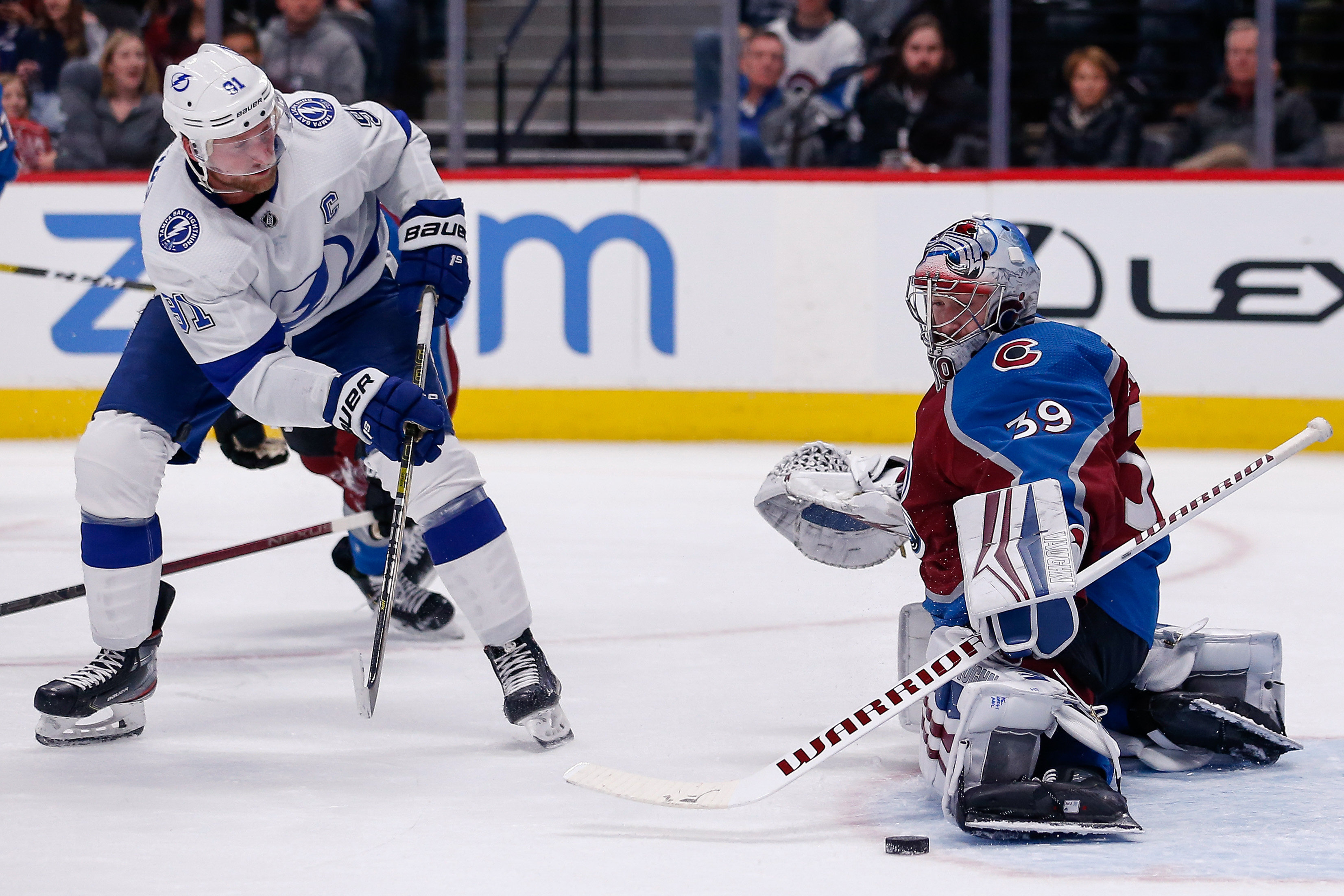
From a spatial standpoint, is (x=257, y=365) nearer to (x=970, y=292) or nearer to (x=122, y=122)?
(x=970, y=292)

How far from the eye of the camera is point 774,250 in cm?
615

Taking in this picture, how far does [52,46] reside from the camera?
6648mm

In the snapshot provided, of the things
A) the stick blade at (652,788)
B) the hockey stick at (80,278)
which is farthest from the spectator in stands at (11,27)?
the stick blade at (652,788)

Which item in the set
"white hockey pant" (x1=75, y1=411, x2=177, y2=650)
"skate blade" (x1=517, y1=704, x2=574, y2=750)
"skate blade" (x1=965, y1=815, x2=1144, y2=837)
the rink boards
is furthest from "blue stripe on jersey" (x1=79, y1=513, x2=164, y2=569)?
the rink boards

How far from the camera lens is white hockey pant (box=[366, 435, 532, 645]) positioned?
8.52 feet

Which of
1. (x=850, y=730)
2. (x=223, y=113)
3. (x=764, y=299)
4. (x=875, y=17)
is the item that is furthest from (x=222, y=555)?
(x=875, y=17)

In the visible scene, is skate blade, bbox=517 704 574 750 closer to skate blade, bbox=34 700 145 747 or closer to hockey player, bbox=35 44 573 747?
hockey player, bbox=35 44 573 747

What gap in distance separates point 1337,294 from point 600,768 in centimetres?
425

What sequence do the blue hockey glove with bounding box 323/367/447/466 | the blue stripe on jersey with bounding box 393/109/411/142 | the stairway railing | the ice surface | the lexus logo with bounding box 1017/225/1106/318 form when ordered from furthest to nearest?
the stairway railing, the lexus logo with bounding box 1017/225/1106/318, the blue stripe on jersey with bounding box 393/109/411/142, the blue hockey glove with bounding box 323/367/447/466, the ice surface

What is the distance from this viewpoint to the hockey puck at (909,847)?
2047 mm

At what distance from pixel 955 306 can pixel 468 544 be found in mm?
823

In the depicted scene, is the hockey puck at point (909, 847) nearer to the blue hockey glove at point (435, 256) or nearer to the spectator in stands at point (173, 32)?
the blue hockey glove at point (435, 256)

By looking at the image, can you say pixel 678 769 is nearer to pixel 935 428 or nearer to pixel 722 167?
pixel 935 428

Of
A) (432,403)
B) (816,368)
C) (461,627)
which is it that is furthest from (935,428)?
(816,368)
